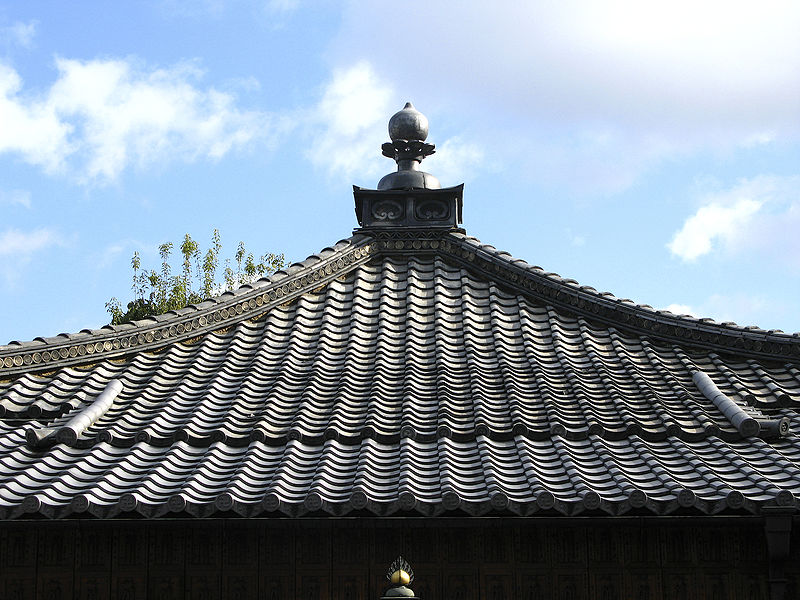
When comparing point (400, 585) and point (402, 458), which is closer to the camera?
point (400, 585)

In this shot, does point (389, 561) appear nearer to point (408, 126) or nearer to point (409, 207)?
point (409, 207)

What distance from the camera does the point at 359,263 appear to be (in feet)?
39.6

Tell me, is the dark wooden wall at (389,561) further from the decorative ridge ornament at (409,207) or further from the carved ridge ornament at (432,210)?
the carved ridge ornament at (432,210)

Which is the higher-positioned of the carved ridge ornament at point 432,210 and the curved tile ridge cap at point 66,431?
the carved ridge ornament at point 432,210

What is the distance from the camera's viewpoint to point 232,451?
26.6 feet

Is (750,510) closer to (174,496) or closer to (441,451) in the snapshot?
(441,451)

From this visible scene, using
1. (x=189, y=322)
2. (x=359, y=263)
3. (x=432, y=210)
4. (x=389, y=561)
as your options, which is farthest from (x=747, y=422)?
(x=189, y=322)

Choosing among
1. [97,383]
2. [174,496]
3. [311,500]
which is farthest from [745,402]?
[97,383]

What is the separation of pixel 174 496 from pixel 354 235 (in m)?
6.09

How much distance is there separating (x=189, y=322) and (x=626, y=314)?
16.2ft

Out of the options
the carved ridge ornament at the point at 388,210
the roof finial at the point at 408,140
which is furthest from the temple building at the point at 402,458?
the roof finial at the point at 408,140

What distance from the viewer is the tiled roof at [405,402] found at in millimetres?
7051

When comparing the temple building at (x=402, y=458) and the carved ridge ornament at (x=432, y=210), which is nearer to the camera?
the temple building at (x=402, y=458)

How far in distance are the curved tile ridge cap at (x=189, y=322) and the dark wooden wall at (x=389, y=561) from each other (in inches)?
105
